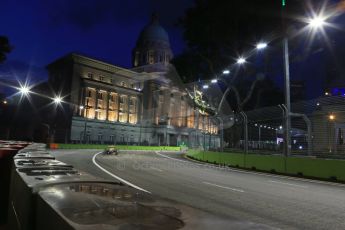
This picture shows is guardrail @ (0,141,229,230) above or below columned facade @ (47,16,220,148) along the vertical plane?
below

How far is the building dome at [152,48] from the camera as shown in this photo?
104 m

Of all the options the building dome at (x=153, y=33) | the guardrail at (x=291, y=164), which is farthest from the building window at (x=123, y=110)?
the guardrail at (x=291, y=164)

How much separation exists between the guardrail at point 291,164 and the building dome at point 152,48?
80.6m

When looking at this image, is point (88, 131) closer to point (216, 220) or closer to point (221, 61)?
point (221, 61)

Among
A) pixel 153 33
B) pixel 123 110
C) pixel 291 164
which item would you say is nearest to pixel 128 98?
pixel 123 110

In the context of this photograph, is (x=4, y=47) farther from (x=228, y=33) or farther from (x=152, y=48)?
(x=152, y=48)

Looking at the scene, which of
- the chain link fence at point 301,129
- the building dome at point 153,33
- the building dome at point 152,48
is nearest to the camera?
the chain link fence at point 301,129

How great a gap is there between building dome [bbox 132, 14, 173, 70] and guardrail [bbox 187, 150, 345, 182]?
8065 centimetres

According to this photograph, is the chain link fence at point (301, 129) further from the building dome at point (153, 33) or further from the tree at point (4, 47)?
the building dome at point (153, 33)

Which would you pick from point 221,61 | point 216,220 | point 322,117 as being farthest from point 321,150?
point 221,61

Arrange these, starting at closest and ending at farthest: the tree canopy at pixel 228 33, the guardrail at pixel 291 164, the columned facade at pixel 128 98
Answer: the guardrail at pixel 291 164 → the tree canopy at pixel 228 33 → the columned facade at pixel 128 98

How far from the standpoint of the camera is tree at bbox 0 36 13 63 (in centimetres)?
2875

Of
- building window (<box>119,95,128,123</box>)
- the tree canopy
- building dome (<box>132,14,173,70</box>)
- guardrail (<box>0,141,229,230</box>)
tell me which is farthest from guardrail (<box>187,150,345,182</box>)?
building dome (<box>132,14,173,70</box>)

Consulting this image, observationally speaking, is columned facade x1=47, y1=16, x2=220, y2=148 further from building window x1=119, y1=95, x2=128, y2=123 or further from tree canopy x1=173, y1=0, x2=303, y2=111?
tree canopy x1=173, y1=0, x2=303, y2=111
